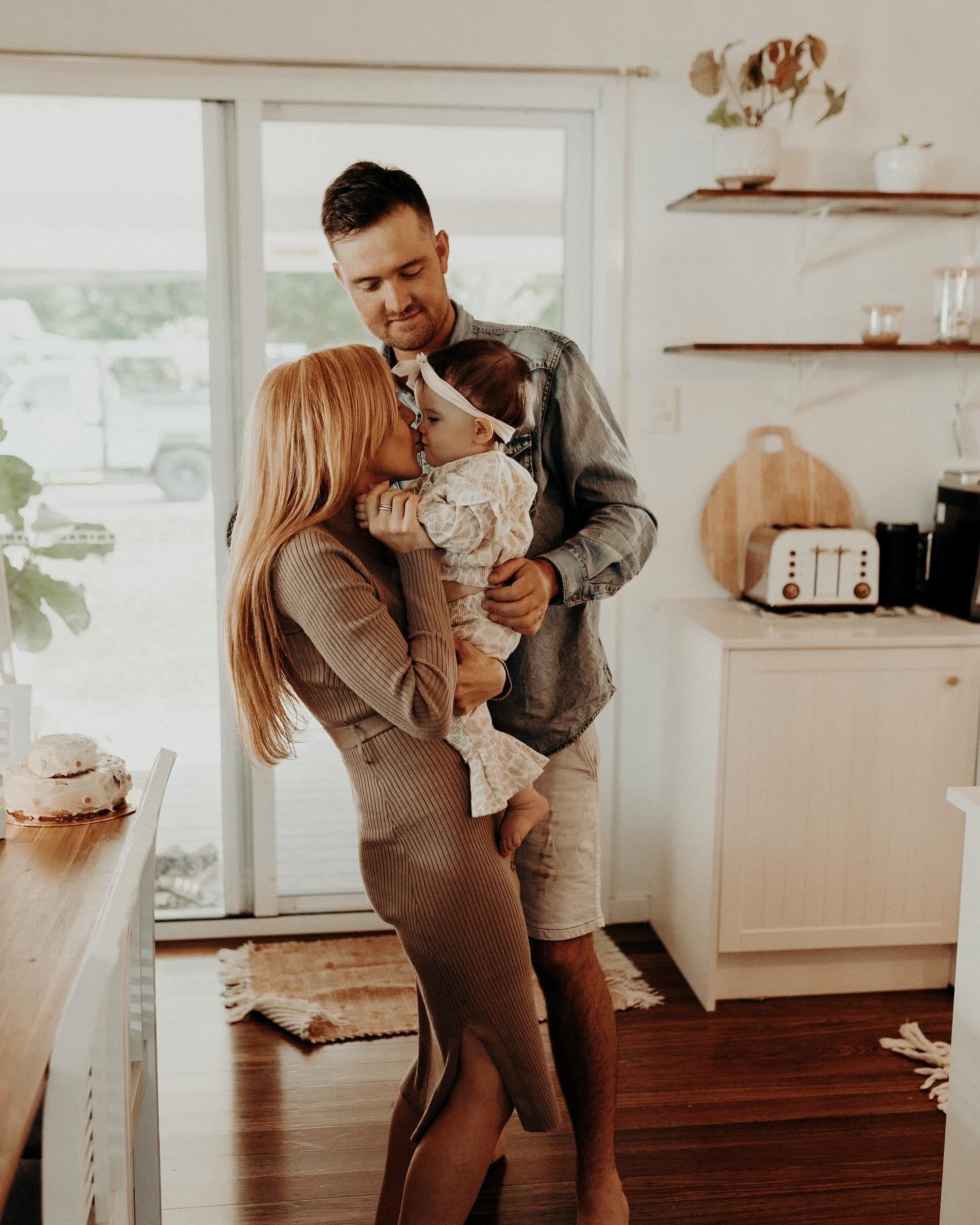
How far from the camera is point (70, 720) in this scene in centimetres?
310

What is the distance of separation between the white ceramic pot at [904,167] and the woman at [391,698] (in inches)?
74.8

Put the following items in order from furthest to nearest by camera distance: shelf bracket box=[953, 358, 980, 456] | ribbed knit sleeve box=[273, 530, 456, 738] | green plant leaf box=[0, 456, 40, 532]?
shelf bracket box=[953, 358, 980, 456]
green plant leaf box=[0, 456, 40, 532]
ribbed knit sleeve box=[273, 530, 456, 738]

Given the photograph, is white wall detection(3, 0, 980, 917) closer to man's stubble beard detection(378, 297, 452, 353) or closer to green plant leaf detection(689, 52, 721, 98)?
green plant leaf detection(689, 52, 721, 98)

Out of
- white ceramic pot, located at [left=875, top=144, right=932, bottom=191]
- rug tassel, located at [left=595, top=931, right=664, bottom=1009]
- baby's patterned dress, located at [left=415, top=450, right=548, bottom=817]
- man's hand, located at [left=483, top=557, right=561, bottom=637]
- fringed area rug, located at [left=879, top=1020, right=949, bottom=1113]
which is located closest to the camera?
baby's patterned dress, located at [left=415, top=450, right=548, bottom=817]

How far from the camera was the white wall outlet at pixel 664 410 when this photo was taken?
3.02 meters

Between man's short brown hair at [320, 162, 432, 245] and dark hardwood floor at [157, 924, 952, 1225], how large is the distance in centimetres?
159

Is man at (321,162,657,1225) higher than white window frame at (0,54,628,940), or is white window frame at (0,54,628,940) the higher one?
white window frame at (0,54,628,940)

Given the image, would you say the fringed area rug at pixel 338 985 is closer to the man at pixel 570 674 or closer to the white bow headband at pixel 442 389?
the man at pixel 570 674

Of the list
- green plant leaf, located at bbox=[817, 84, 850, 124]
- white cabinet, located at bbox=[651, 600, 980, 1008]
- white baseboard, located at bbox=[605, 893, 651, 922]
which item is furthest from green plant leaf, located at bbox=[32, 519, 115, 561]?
green plant leaf, located at bbox=[817, 84, 850, 124]

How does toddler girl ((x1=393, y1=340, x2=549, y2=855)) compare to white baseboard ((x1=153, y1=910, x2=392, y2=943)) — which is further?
white baseboard ((x1=153, y1=910, x2=392, y2=943))

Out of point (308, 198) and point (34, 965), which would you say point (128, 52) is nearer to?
point (308, 198)

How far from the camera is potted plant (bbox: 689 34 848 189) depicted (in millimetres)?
2781

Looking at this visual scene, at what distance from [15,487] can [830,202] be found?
211cm

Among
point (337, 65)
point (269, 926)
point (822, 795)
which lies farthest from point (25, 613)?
point (822, 795)
